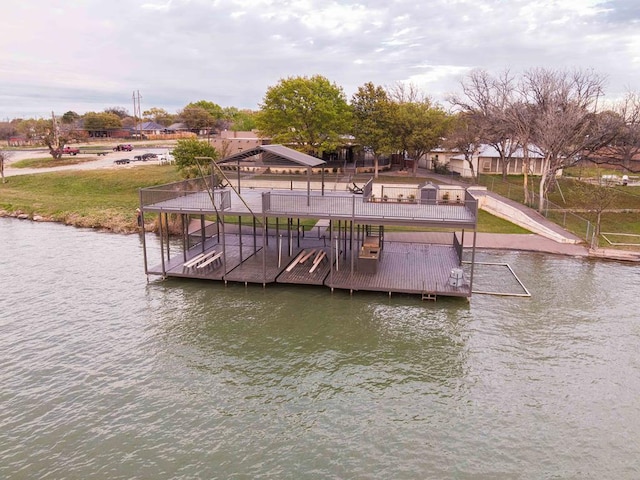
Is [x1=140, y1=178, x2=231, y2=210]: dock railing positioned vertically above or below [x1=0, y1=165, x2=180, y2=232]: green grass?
above

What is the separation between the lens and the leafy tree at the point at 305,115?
48219mm

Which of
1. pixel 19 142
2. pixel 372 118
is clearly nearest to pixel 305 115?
pixel 372 118

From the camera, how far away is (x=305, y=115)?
4847 cm

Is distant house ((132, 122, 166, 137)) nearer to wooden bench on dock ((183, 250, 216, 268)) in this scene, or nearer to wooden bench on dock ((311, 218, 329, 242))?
wooden bench on dock ((311, 218, 329, 242))

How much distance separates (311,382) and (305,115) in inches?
1539

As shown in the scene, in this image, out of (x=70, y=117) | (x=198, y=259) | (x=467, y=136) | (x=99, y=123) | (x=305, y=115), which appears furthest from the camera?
(x=70, y=117)

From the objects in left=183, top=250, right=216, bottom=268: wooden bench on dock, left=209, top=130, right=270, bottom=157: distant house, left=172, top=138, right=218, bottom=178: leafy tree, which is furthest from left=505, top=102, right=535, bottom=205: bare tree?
left=209, top=130, right=270, bottom=157: distant house

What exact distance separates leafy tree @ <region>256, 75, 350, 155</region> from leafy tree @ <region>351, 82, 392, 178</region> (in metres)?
1.68

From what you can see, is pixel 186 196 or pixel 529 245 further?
pixel 529 245

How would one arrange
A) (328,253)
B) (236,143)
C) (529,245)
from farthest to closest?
(236,143), (529,245), (328,253)

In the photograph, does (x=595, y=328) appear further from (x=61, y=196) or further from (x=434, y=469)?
(x=61, y=196)

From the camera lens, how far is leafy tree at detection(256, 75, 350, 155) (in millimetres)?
48219

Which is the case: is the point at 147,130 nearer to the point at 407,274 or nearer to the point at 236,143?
the point at 236,143

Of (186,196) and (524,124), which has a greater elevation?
(524,124)
